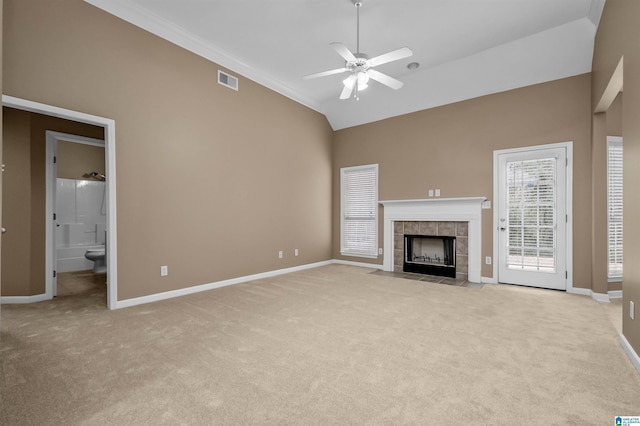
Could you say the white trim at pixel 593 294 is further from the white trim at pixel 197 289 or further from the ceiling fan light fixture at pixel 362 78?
the white trim at pixel 197 289

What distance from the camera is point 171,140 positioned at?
390cm

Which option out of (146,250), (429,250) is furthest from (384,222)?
(146,250)

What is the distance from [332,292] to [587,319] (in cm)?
285

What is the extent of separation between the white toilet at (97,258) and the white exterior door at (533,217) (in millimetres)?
7144

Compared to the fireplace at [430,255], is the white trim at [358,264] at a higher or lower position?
lower

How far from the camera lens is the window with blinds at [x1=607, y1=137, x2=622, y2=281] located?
13.2ft

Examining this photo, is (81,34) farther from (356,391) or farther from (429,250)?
(429,250)

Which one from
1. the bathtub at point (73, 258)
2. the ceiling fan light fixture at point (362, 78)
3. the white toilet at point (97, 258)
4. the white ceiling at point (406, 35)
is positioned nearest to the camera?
the ceiling fan light fixture at point (362, 78)

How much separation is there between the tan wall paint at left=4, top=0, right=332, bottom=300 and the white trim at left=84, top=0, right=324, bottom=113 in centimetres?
9

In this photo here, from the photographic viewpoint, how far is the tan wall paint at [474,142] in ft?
13.5

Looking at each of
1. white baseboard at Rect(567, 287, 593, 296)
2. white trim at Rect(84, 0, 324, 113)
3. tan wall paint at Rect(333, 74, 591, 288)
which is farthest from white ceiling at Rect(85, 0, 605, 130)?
white baseboard at Rect(567, 287, 593, 296)

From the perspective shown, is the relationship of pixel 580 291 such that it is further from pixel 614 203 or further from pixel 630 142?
pixel 630 142

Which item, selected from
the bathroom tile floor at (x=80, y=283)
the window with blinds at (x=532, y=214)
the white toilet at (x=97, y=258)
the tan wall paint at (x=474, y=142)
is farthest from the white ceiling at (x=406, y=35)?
the white toilet at (x=97, y=258)

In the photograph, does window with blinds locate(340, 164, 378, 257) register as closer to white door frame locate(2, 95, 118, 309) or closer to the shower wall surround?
white door frame locate(2, 95, 118, 309)
